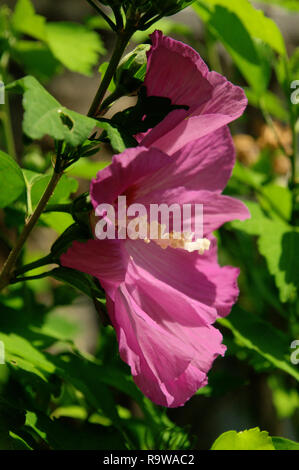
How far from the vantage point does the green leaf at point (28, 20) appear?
0.77m

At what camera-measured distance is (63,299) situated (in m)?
0.77

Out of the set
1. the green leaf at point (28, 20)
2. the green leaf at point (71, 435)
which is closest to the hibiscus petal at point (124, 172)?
the green leaf at point (71, 435)

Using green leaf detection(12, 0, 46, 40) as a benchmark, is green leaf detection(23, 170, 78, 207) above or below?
below

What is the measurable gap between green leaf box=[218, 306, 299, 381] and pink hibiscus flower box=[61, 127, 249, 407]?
0.35 ft

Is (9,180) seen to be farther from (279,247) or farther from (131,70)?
(279,247)

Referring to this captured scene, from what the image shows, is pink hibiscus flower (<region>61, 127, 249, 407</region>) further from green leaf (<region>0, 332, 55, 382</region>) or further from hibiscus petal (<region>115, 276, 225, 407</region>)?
green leaf (<region>0, 332, 55, 382</region>)

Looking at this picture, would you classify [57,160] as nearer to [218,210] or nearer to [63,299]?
[218,210]

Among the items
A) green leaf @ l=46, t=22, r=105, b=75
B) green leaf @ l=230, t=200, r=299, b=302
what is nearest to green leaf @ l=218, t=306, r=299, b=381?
green leaf @ l=230, t=200, r=299, b=302

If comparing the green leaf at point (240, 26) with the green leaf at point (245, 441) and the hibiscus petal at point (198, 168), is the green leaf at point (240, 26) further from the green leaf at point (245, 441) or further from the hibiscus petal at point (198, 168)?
the green leaf at point (245, 441)

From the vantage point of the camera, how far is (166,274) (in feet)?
1.37

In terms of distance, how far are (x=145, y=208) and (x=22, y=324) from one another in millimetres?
227

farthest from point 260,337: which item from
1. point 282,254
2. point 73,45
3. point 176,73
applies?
point 73,45

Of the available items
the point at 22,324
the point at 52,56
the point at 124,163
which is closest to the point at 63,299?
the point at 22,324

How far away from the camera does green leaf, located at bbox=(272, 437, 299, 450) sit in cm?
46
